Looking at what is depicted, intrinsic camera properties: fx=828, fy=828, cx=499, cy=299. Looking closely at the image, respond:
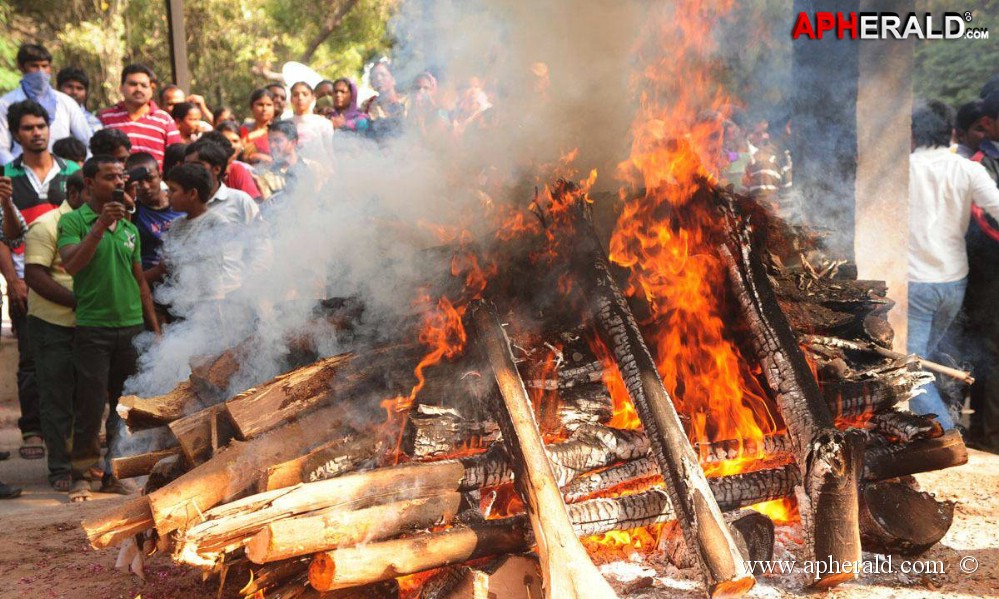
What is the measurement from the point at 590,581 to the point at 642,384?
989 millimetres

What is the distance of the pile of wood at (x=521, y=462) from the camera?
3.32 meters

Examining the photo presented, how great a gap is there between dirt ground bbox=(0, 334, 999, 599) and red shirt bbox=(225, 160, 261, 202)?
10.8ft

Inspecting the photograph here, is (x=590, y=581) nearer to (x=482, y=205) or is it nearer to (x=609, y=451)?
(x=609, y=451)

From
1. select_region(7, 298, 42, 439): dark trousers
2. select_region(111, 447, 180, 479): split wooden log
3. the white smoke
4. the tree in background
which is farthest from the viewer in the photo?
the tree in background

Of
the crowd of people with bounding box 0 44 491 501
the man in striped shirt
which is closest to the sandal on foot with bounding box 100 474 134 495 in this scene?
the crowd of people with bounding box 0 44 491 501

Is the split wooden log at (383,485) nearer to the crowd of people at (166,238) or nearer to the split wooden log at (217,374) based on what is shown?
the split wooden log at (217,374)

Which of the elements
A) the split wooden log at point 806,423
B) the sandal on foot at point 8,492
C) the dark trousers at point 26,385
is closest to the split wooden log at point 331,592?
the split wooden log at point 806,423

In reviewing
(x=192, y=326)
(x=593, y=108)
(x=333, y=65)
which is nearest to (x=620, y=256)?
(x=593, y=108)

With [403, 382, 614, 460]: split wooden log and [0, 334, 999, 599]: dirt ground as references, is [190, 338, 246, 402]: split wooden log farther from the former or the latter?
[403, 382, 614, 460]: split wooden log

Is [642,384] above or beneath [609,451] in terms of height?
above

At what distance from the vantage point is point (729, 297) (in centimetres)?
438

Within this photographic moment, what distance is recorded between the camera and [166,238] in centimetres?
655

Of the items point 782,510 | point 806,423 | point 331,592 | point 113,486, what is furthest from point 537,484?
point 113,486

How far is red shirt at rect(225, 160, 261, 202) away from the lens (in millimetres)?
A: 7977
